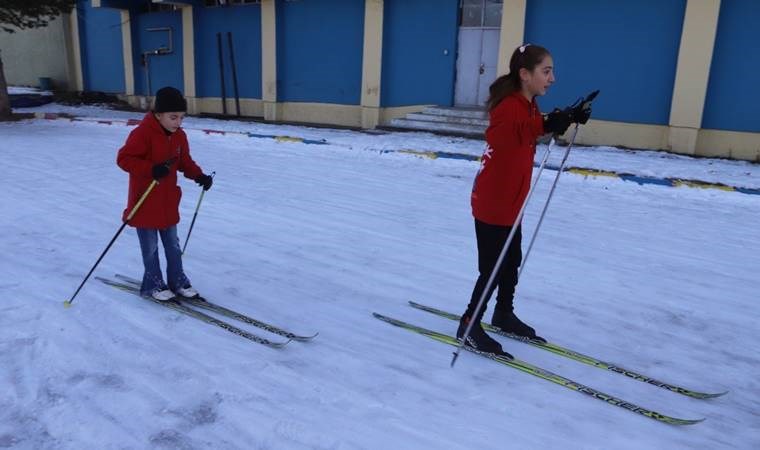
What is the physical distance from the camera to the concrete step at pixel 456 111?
575 inches

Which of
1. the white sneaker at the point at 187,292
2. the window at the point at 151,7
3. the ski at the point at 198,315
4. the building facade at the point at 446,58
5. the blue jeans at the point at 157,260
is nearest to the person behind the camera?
the ski at the point at 198,315

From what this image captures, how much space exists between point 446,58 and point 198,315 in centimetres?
1293

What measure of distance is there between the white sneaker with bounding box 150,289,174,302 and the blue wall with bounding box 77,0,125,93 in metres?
23.3

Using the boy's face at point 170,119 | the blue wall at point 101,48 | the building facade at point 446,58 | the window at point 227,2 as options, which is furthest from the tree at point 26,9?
the boy's face at point 170,119

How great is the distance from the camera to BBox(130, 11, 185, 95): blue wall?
21312 mm

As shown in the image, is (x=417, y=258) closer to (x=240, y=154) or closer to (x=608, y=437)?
(x=608, y=437)

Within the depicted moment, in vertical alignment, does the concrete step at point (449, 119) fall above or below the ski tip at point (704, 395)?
above

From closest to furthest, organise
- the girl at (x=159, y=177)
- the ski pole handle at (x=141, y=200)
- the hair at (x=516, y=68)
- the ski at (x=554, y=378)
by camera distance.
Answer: the ski at (x=554, y=378) < the hair at (x=516, y=68) < the girl at (x=159, y=177) < the ski pole handle at (x=141, y=200)

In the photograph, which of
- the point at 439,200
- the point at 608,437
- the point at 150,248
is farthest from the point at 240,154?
the point at 608,437

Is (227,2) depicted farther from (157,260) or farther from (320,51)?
(157,260)

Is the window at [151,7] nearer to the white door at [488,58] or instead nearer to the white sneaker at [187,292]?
the white door at [488,58]

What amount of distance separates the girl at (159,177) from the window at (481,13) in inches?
488

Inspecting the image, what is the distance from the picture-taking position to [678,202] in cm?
792

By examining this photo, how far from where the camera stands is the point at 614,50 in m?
12.7
